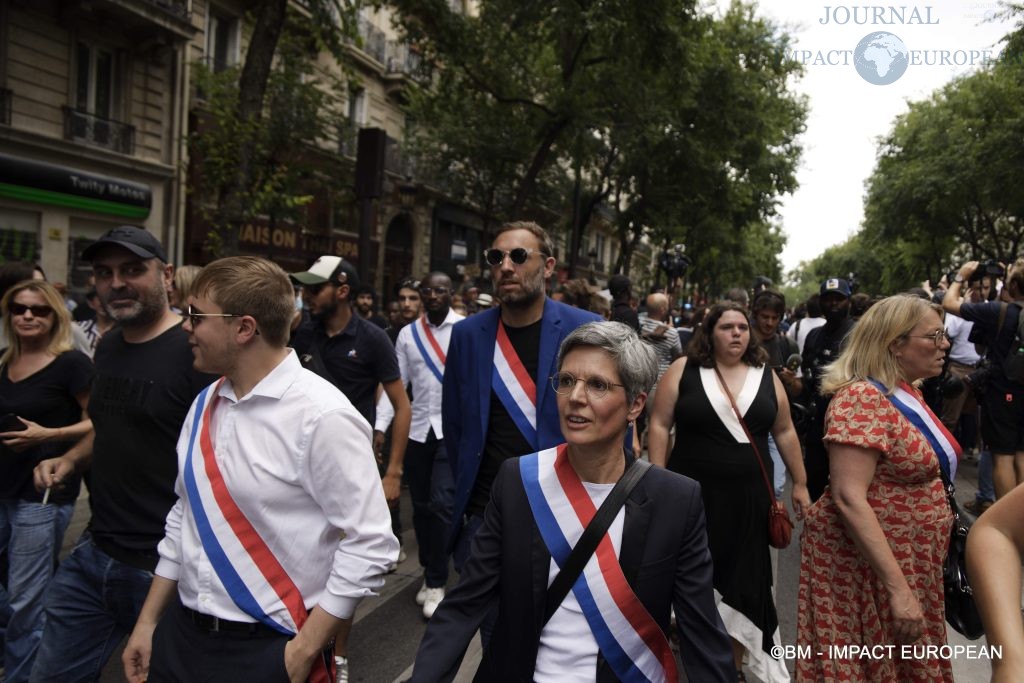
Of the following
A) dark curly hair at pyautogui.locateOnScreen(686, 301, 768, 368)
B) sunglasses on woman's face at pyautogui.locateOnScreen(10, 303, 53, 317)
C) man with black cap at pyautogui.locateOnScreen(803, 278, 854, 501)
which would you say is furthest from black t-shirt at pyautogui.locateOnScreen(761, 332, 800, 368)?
sunglasses on woman's face at pyautogui.locateOnScreen(10, 303, 53, 317)

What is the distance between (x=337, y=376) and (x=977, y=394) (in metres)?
4.91

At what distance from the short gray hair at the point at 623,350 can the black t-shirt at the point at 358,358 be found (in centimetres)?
271

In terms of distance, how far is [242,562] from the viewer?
2.00m

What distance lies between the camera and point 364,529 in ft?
6.55

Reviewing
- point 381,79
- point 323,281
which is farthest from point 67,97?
point 323,281

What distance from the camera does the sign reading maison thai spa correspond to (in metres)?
13.9

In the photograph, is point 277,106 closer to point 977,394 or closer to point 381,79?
point 381,79

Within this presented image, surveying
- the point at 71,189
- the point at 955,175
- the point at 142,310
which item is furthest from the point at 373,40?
the point at 142,310

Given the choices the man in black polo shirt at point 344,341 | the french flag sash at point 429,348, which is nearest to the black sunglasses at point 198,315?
the man in black polo shirt at point 344,341

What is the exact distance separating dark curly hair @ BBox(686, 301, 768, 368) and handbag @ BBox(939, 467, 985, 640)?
→ 1.21 meters

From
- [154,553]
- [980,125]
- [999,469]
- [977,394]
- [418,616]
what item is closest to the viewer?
[154,553]

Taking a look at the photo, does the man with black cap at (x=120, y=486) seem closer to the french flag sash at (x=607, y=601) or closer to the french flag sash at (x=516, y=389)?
the french flag sash at (x=516, y=389)

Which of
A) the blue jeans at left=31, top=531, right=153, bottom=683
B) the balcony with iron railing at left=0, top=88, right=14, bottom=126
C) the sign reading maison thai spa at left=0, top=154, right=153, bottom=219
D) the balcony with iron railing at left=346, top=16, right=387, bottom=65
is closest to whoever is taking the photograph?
the blue jeans at left=31, top=531, right=153, bottom=683

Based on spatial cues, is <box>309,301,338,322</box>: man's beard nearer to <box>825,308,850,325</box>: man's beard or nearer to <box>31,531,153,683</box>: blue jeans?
<box>31,531,153,683</box>: blue jeans
